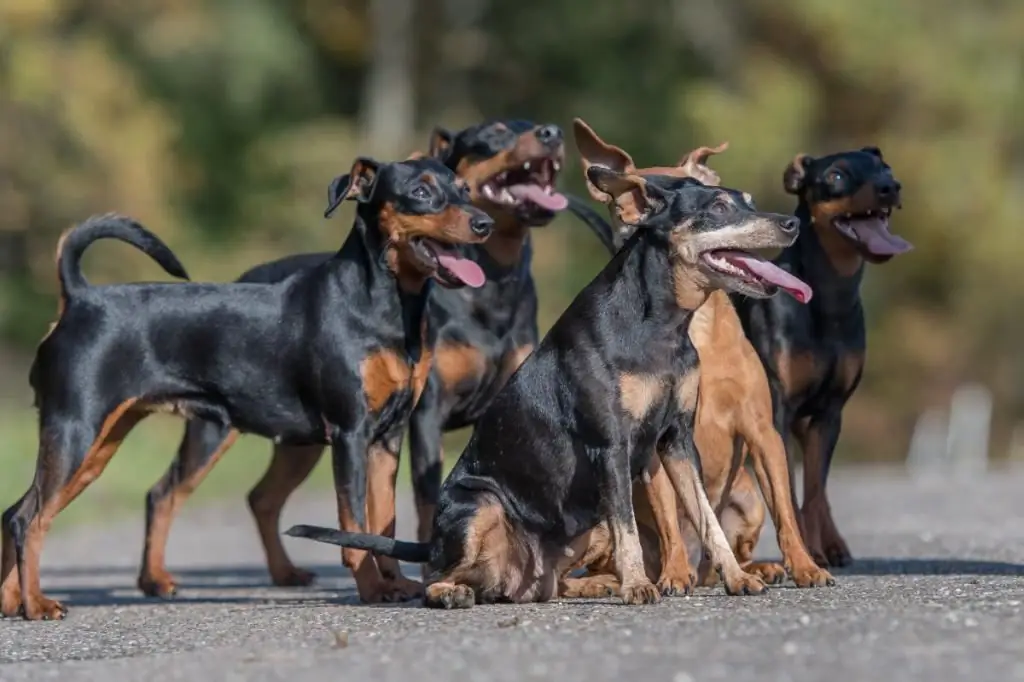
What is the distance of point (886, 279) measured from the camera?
36.2 metres

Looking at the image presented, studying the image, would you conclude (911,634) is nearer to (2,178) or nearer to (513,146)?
(513,146)

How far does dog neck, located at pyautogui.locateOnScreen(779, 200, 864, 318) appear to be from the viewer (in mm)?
11680

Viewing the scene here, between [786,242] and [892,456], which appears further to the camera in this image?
[892,456]

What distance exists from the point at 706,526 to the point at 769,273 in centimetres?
120

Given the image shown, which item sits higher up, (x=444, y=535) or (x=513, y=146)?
(x=513, y=146)

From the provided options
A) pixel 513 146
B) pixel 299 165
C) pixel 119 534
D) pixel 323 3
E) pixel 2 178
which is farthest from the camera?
pixel 323 3

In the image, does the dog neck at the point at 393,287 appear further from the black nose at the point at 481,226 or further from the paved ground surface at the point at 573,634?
the paved ground surface at the point at 573,634

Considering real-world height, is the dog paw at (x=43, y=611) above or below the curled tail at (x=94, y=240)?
below

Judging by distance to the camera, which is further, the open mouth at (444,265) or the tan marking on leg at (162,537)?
the tan marking on leg at (162,537)

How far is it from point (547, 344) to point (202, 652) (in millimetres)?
2343

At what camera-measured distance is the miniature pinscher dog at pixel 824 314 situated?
11523 millimetres

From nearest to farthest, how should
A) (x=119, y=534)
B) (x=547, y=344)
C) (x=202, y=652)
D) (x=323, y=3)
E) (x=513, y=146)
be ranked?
(x=202, y=652) < (x=547, y=344) < (x=513, y=146) < (x=119, y=534) < (x=323, y=3)

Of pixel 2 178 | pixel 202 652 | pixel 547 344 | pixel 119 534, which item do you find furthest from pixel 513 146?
pixel 2 178

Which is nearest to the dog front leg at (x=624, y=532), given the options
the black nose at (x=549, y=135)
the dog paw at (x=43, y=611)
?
the dog paw at (x=43, y=611)
